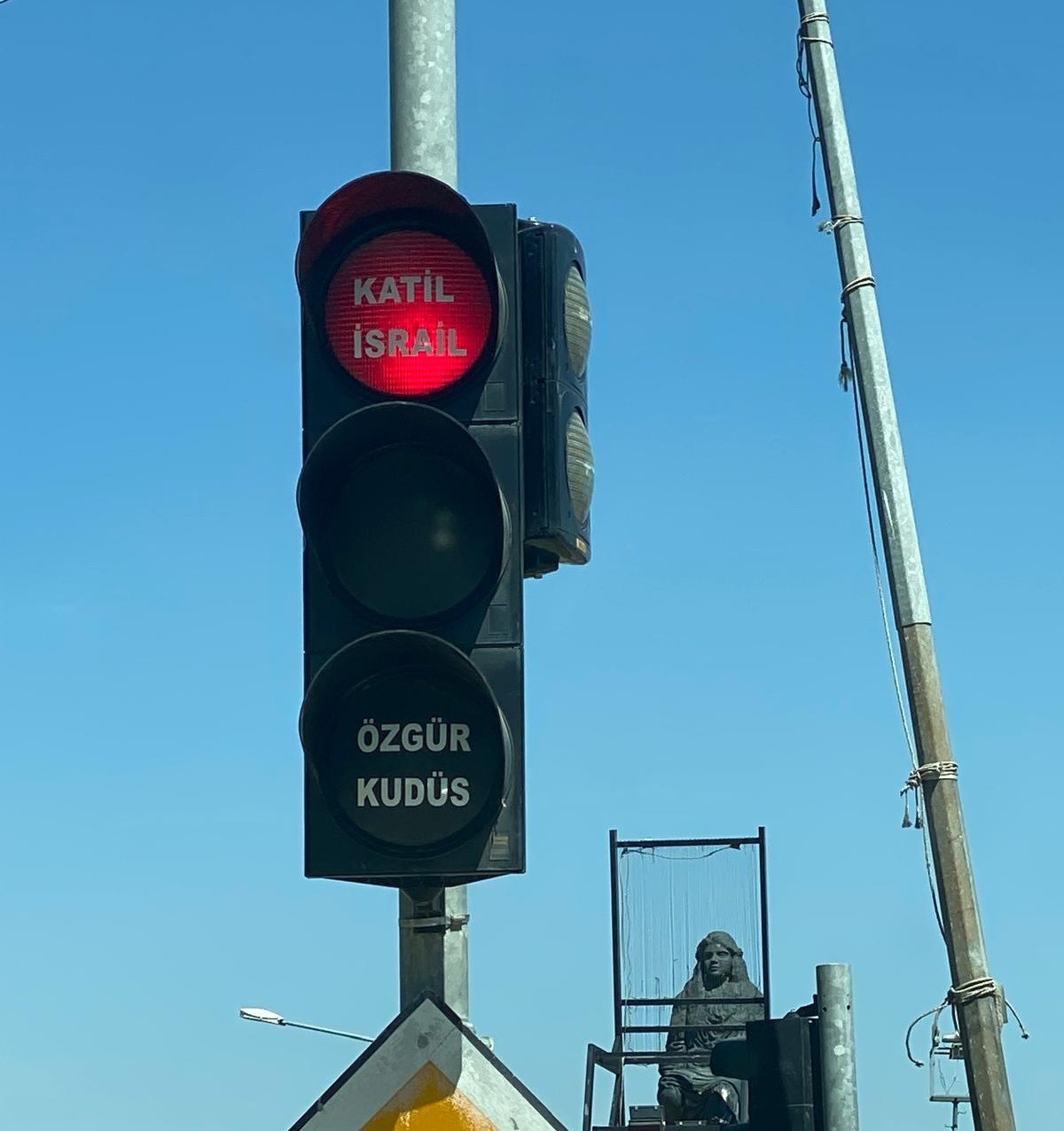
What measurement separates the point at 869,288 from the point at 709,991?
4.82m

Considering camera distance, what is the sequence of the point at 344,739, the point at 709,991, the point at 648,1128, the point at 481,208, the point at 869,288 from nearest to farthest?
the point at 344,739 < the point at 481,208 < the point at 869,288 < the point at 648,1128 < the point at 709,991

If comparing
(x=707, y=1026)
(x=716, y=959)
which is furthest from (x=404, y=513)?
(x=716, y=959)

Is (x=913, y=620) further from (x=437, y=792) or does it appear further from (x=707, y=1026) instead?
(x=437, y=792)

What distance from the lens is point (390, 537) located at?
14.2 feet

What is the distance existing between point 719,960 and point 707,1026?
2.88 ft

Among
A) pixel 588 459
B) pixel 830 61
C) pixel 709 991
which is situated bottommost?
pixel 588 459

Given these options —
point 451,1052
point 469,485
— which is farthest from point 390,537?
point 451,1052

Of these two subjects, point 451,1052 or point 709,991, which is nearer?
point 451,1052

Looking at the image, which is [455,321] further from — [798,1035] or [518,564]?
[798,1035]

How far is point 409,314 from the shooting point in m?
4.46

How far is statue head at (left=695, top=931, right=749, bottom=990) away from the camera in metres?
12.5

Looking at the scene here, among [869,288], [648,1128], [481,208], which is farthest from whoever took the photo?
[648,1128]

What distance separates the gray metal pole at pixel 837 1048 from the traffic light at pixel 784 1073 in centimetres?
9

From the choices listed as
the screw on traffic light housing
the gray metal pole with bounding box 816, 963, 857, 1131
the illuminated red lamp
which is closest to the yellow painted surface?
the gray metal pole with bounding box 816, 963, 857, 1131
